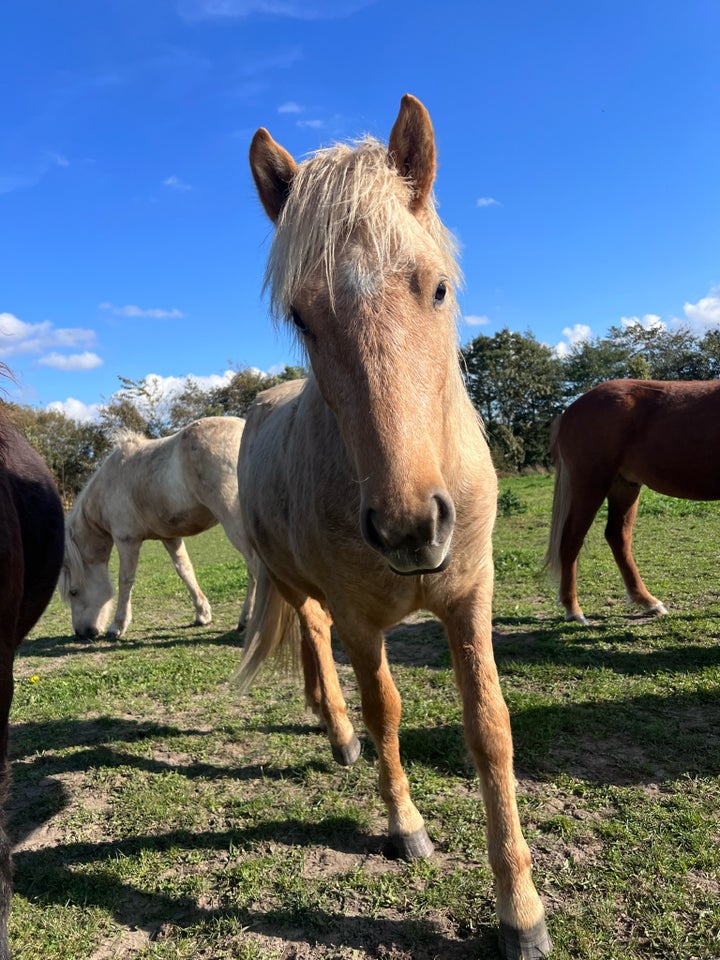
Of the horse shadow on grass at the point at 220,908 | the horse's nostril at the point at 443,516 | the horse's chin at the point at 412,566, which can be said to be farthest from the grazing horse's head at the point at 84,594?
the horse's nostril at the point at 443,516

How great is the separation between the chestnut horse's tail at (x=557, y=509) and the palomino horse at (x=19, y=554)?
4521mm

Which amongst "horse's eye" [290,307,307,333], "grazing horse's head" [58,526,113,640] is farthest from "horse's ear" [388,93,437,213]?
"grazing horse's head" [58,526,113,640]

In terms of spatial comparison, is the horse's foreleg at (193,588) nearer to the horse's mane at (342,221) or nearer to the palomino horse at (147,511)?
the palomino horse at (147,511)

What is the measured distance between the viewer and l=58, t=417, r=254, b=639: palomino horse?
7152mm

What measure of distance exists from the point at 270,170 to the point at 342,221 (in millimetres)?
591

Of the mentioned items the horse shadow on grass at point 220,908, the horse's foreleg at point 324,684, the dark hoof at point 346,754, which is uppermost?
the horse's foreleg at point 324,684

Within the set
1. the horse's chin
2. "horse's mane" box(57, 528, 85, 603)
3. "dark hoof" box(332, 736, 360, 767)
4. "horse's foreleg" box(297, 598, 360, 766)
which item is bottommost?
"dark hoof" box(332, 736, 360, 767)

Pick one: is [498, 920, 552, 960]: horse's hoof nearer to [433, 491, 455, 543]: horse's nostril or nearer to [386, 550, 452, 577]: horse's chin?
[386, 550, 452, 577]: horse's chin

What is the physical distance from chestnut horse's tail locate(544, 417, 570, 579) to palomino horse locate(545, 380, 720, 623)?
0.03 ft

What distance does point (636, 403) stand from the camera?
554 cm

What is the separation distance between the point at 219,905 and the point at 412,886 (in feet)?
2.64

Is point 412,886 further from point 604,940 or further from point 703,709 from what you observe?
point 703,709

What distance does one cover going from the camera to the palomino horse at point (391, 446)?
5.14 feet

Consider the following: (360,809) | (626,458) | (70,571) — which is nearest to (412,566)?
(360,809)
